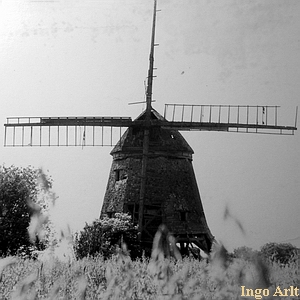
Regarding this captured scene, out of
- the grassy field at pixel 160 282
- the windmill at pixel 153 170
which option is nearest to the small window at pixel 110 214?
the windmill at pixel 153 170

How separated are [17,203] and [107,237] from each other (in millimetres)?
3045

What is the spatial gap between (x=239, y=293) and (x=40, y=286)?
262cm

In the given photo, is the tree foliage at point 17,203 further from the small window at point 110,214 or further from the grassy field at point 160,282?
the grassy field at point 160,282

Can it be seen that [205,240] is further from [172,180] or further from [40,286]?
[40,286]

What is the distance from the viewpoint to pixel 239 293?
5.25 metres

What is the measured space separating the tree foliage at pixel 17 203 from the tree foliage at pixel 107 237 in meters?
1.78

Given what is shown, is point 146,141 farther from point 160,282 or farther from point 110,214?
point 160,282

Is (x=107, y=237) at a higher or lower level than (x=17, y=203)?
lower

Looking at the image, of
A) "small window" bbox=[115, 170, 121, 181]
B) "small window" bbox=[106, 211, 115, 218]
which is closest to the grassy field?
"small window" bbox=[106, 211, 115, 218]

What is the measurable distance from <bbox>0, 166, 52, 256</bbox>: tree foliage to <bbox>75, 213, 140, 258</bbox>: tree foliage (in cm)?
178

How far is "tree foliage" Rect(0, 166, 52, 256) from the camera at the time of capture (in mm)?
16031

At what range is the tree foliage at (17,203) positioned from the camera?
16.0 m

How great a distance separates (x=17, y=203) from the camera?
16688mm

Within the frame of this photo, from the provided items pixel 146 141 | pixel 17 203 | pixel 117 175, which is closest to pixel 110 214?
pixel 117 175
